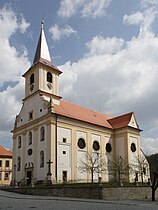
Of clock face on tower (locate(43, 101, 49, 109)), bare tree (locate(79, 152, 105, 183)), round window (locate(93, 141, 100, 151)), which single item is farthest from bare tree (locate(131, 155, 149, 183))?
clock face on tower (locate(43, 101, 49, 109))

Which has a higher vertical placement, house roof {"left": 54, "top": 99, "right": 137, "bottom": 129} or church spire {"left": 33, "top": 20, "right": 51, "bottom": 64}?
church spire {"left": 33, "top": 20, "right": 51, "bottom": 64}

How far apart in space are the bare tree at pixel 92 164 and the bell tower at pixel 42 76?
34.5 feet

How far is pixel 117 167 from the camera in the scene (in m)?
45.3

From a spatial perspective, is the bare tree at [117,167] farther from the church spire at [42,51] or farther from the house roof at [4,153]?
the house roof at [4,153]

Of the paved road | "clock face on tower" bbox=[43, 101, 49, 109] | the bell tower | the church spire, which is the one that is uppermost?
the church spire

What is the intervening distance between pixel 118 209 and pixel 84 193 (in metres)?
12.2

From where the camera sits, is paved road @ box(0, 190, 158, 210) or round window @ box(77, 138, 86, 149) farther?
round window @ box(77, 138, 86, 149)

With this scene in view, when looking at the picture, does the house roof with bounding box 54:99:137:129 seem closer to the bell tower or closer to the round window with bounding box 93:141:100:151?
the bell tower

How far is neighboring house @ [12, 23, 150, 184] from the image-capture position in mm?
39500

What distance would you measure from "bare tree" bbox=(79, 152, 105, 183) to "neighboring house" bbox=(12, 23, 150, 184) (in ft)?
1.98

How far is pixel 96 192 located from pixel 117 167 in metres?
19.2

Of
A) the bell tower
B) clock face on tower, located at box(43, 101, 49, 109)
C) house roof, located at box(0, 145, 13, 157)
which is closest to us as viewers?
clock face on tower, located at box(43, 101, 49, 109)

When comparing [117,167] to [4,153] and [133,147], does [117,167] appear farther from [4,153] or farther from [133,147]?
[4,153]

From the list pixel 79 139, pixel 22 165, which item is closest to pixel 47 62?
pixel 79 139
